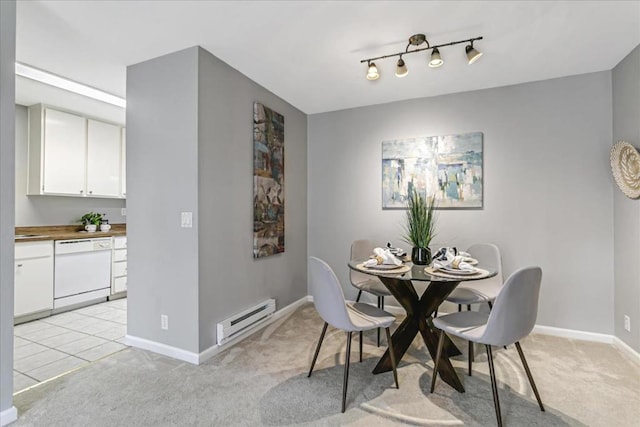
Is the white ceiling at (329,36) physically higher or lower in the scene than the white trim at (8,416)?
higher

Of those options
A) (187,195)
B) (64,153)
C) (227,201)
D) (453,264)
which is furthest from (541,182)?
(64,153)

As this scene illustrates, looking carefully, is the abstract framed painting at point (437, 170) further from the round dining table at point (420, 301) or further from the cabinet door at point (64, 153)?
the cabinet door at point (64, 153)

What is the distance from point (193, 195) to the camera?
2.45 metres

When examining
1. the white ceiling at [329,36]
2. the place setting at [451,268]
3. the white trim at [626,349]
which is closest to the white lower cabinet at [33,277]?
the white ceiling at [329,36]

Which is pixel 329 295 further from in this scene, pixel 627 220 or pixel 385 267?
pixel 627 220

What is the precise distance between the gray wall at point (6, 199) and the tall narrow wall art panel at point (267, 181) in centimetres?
171

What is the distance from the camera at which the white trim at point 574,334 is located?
2.81 m

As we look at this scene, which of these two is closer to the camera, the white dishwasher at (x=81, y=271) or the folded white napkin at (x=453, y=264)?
the folded white napkin at (x=453, y=264)

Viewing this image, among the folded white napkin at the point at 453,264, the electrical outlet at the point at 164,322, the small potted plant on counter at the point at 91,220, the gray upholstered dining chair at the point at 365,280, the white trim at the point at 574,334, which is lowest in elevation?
the white trim at the point at 574,334

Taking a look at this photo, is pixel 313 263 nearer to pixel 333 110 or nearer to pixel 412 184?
pixel 412 184

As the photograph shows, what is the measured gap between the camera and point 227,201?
9.00ft

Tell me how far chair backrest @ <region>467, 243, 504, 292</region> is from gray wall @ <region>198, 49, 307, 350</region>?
2.03 metres

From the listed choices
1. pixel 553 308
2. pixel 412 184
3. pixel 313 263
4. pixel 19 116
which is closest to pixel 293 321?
pixel 313 263

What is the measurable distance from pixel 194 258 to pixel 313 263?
1.04 m
